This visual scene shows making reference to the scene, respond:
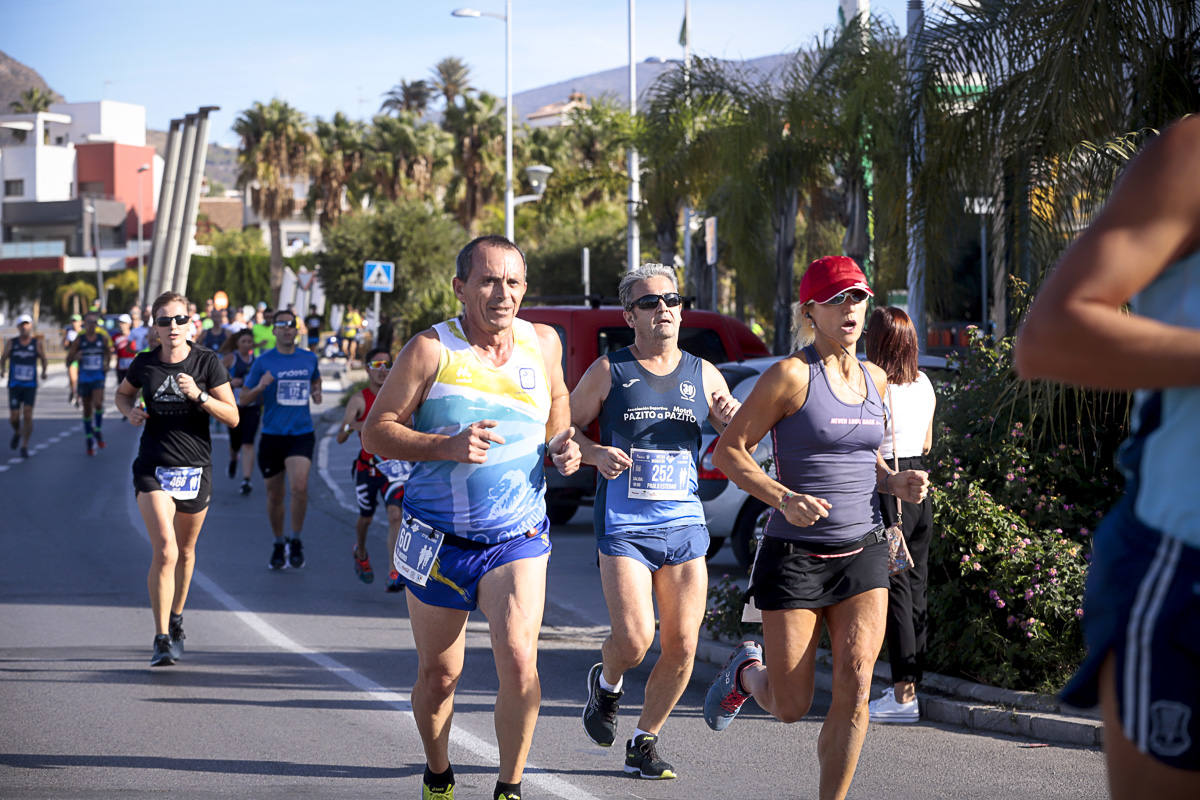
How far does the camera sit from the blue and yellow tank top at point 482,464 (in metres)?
4.82

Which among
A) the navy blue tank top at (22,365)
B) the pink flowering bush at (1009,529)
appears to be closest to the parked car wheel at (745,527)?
the pink flowering bush at (1009,529)

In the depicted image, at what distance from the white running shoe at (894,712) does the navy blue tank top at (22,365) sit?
59.1ft

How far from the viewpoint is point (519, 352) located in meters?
4.99

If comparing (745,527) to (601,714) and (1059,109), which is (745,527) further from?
(601,714)

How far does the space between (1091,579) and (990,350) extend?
666 centimetres

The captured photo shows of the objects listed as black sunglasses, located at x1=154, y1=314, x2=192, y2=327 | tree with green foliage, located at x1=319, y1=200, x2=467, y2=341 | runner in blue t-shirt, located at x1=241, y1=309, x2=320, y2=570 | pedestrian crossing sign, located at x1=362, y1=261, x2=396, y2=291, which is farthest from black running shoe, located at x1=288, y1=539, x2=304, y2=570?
tree with green foliage, located at x1=319, y1=200, x2=467, y2=341

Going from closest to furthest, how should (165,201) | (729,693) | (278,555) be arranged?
(729,693)
(278,555)
(165,201)

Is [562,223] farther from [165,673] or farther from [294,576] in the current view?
[165,673]

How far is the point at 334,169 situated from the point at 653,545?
58.7 meters

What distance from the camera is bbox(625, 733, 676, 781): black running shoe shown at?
19.1ft

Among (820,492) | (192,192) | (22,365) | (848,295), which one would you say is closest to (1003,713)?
(820,492)

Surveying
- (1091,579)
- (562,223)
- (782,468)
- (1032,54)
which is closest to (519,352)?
(782,468)

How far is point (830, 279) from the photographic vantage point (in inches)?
194

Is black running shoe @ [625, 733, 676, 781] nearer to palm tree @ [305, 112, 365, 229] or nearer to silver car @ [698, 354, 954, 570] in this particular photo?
silver car @ [698, 354, 954, 570]
